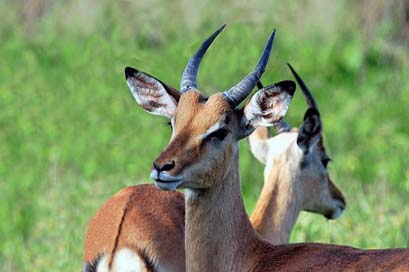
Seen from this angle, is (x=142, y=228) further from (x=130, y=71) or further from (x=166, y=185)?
(x=166, y=185)

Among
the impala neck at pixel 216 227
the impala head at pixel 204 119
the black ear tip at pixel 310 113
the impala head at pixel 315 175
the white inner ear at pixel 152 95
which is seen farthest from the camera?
the impala head at pixel 315 175

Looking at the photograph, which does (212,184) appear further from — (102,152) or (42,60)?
(42,60)

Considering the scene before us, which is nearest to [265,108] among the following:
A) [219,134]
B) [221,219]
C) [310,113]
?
[219,134]

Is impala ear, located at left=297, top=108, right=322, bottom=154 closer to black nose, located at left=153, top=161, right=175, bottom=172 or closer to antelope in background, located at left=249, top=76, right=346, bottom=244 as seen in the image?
antelope in background, located at left=249, top=76, right=346, bottom=244

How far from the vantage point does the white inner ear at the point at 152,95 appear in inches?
234

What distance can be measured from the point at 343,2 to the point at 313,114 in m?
8.57

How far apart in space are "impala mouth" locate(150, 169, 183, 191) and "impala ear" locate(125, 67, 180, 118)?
733mm

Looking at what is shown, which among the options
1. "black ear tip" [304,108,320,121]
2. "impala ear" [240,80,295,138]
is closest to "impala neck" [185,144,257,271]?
"impala ear" [240,80,295,138]

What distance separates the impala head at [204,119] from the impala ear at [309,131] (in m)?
1.14

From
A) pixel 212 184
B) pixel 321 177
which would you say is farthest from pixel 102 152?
pixel 212 184

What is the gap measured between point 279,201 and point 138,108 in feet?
16.4

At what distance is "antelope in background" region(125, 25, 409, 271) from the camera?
17.7 ft

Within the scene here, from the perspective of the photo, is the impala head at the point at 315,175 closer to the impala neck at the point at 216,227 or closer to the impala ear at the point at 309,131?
the impala ear at the point at 309,131

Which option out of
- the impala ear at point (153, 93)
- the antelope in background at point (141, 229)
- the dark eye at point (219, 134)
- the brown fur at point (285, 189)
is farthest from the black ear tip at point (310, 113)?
the dark eye at point (219, 134)
